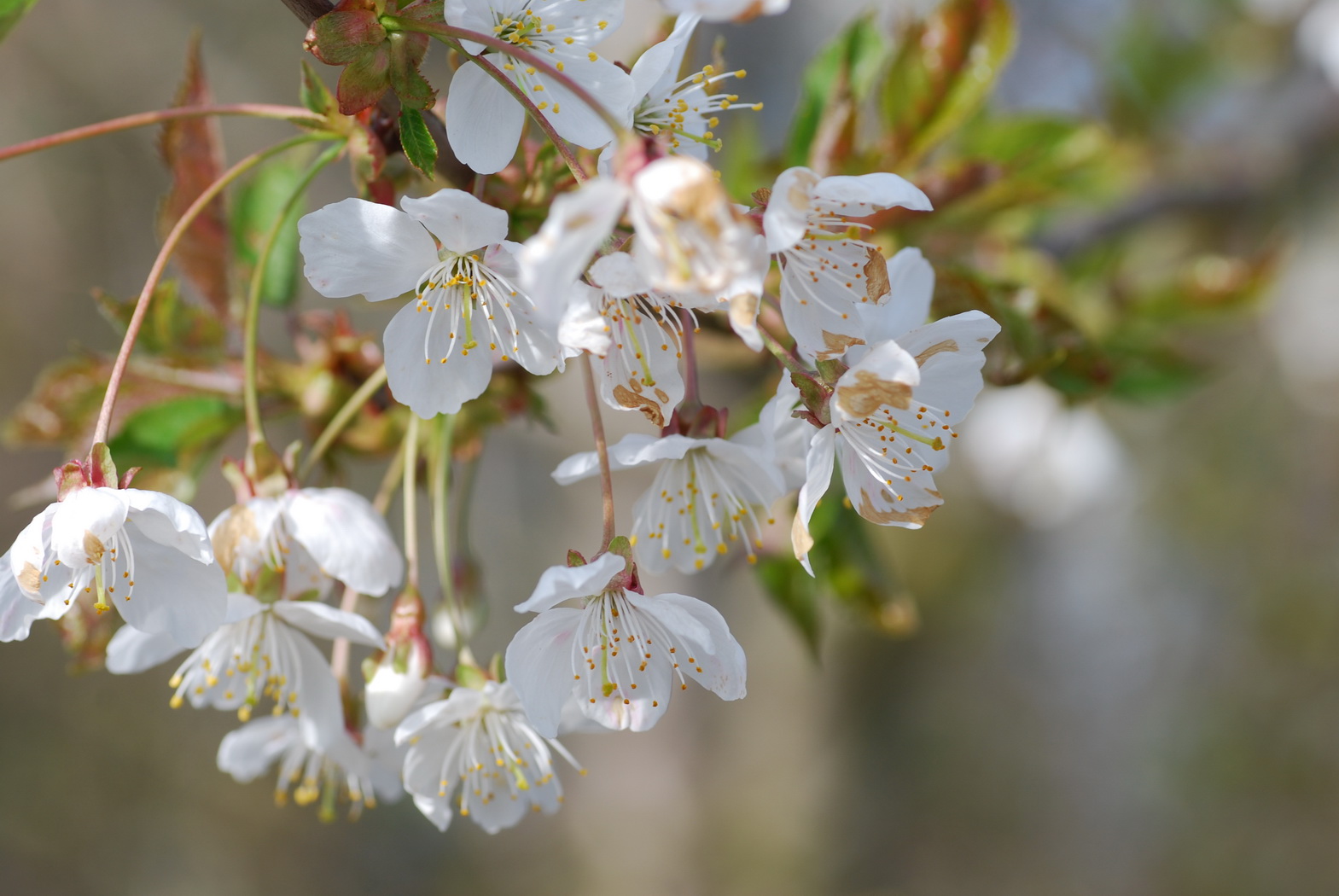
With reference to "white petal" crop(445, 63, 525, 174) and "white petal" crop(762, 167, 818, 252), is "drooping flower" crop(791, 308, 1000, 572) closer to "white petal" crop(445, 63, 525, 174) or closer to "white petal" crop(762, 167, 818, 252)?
"white petal" crop(762, 167, 818, 252)

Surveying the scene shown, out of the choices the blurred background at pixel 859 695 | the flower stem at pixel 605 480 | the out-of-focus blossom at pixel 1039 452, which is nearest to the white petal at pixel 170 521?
the flower stem at pixel 605 480

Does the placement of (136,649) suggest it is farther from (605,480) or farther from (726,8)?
(726,8)

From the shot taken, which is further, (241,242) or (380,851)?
(380,851)

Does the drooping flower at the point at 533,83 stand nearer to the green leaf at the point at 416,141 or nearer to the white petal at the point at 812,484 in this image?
the green leaf at the point at 416,141

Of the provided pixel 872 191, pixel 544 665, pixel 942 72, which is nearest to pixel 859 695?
pixel 942 72

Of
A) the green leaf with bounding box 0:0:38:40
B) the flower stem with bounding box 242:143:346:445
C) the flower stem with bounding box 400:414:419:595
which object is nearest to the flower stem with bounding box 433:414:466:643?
the flower stem with bounding box 400:414:419:595

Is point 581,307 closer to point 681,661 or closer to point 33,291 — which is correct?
point 681,661

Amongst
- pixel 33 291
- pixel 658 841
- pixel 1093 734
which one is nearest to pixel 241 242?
pixel 658 841
